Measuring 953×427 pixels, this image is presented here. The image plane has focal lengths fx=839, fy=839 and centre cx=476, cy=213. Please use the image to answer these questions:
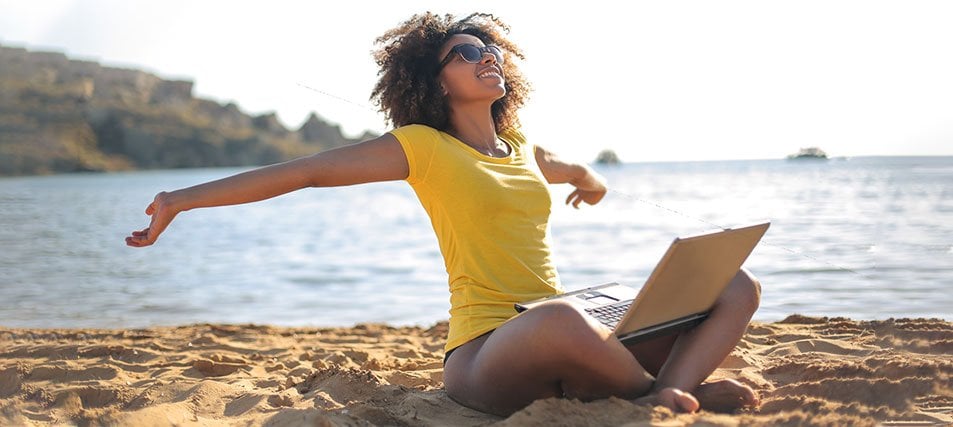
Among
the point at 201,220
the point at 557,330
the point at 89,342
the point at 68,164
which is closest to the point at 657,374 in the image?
the point at 557,330

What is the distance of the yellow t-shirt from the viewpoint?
2.95 meters

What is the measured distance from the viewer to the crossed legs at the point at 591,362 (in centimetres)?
249

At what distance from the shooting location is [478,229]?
9.71 ft

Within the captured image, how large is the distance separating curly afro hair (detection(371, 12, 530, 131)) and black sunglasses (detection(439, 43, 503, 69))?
2.6 inches

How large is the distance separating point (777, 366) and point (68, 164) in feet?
258

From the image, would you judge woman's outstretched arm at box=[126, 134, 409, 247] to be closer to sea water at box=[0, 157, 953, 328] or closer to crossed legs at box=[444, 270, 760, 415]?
crossed legs at box=[444, 270, 760, 415]

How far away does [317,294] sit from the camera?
26.8 ft

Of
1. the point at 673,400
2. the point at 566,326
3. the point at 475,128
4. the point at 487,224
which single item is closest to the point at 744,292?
the point at 673,400

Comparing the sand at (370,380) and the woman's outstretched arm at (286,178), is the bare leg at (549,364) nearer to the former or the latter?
the sand at (370,380)

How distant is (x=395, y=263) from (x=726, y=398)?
789cm

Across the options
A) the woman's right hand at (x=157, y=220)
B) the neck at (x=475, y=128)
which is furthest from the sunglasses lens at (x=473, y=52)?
the woman's right hand at (x=157, y=220)

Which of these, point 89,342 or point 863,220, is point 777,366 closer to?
point 89,342

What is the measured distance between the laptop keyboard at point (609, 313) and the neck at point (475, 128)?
29.4 inches

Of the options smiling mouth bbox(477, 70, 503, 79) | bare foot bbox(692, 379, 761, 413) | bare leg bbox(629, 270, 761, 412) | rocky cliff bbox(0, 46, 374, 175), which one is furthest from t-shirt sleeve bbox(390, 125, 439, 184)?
rocky cliff bbox(0, 46, 374, 175)
